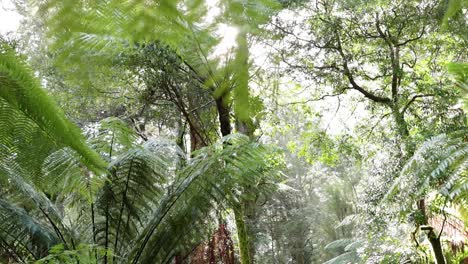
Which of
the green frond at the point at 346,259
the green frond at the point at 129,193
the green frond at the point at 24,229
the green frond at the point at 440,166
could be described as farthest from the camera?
the green frond at the point at 346,259

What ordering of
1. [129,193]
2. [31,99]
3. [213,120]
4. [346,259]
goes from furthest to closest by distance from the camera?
[346,259] < [213,120] < [129,193] < [31,99]

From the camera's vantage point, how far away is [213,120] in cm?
503

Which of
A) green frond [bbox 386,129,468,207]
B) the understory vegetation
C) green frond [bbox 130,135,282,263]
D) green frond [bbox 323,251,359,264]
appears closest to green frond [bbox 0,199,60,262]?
the understory vegetation

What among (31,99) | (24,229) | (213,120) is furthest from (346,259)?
(31,99)

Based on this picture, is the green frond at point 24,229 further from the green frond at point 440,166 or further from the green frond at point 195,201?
the green frond at point 440,166

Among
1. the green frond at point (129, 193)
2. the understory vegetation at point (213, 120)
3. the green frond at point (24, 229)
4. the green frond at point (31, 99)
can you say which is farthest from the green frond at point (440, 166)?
the green frond at point (24, 229)

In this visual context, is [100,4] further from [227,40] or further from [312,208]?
[312,208]

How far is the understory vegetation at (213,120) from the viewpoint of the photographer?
707 millimetres

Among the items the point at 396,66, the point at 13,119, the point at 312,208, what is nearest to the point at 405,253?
the point at 396,66

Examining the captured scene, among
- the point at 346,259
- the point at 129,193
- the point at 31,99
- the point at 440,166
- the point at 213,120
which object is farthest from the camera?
the point at 346,259

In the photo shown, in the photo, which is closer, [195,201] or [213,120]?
[195,201]

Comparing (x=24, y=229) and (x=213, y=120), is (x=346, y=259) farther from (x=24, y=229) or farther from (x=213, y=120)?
(x=24, y=229)

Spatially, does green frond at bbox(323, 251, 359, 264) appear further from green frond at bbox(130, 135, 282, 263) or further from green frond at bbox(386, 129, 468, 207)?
green frond at bbox(130, 135, 282, 263)

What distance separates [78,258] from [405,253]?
341cm
